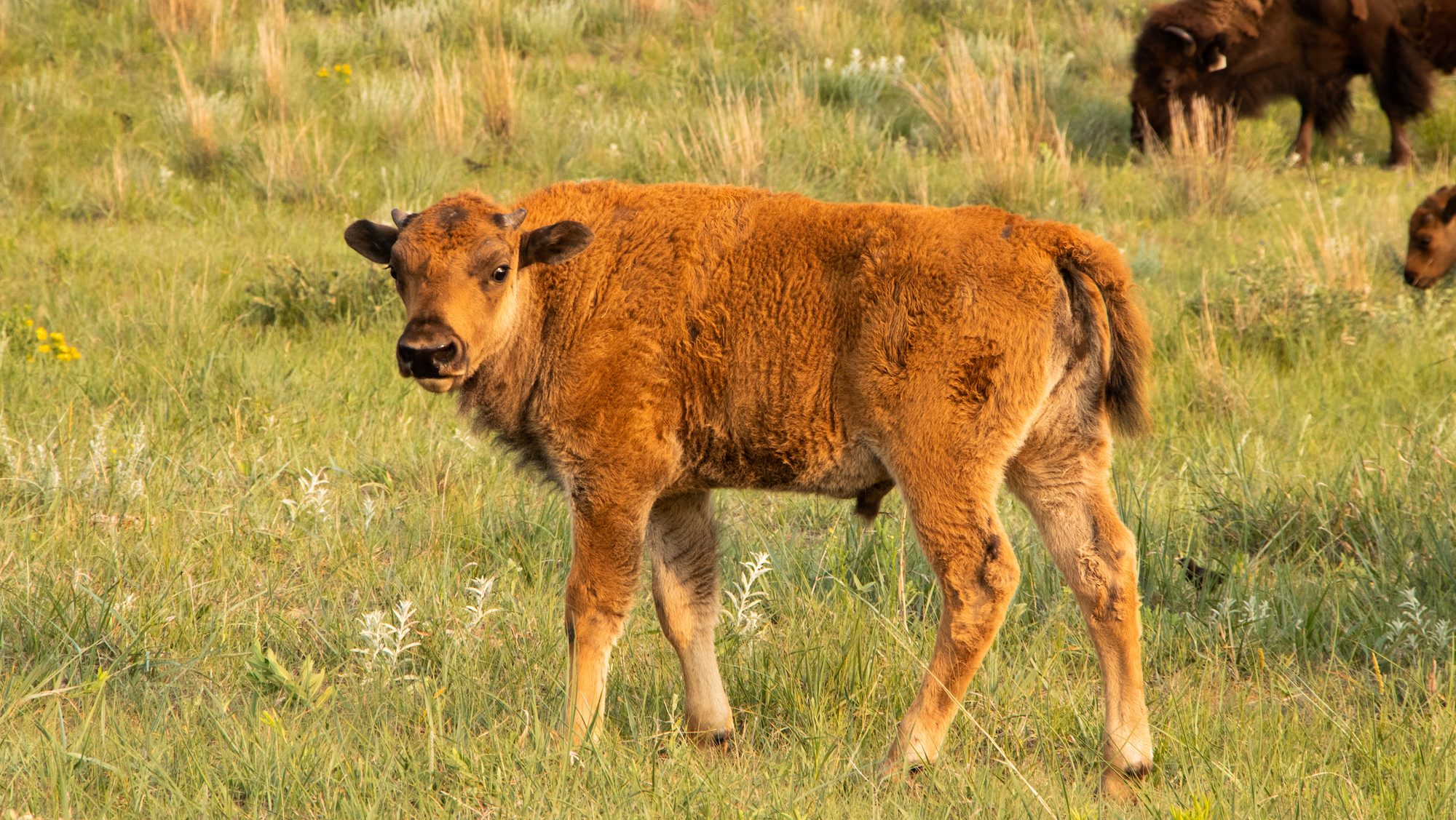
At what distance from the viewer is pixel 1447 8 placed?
1298cm

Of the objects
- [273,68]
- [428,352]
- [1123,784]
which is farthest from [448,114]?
[1123,784]

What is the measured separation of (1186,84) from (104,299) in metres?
9.25

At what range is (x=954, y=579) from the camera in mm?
3836

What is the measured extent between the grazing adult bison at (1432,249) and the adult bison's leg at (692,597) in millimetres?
5956

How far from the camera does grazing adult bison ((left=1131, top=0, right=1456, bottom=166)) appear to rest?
12.4 metres

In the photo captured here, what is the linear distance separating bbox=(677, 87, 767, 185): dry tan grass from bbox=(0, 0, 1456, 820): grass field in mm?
62

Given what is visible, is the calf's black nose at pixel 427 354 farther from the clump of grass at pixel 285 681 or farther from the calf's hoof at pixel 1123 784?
the calf's hoof at pixel 1123 784

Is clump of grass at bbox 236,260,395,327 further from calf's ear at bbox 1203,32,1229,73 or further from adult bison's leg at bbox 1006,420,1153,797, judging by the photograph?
calf's ear at bbox 1203,32,1229,73

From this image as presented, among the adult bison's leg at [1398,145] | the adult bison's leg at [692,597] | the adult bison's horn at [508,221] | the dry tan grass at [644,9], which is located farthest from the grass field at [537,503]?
the dry tan grass at [644,9]

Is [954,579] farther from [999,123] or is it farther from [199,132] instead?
[199,132]

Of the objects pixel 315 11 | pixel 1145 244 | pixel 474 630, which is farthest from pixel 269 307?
pixel 315 11

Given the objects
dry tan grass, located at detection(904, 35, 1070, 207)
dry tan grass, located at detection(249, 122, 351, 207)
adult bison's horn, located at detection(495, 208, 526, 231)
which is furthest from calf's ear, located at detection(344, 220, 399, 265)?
dry tan grass, located at detection(904, 35, 1070, 207)

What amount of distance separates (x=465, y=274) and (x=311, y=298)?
417cm

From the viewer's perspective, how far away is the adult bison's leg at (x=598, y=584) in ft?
13.2
